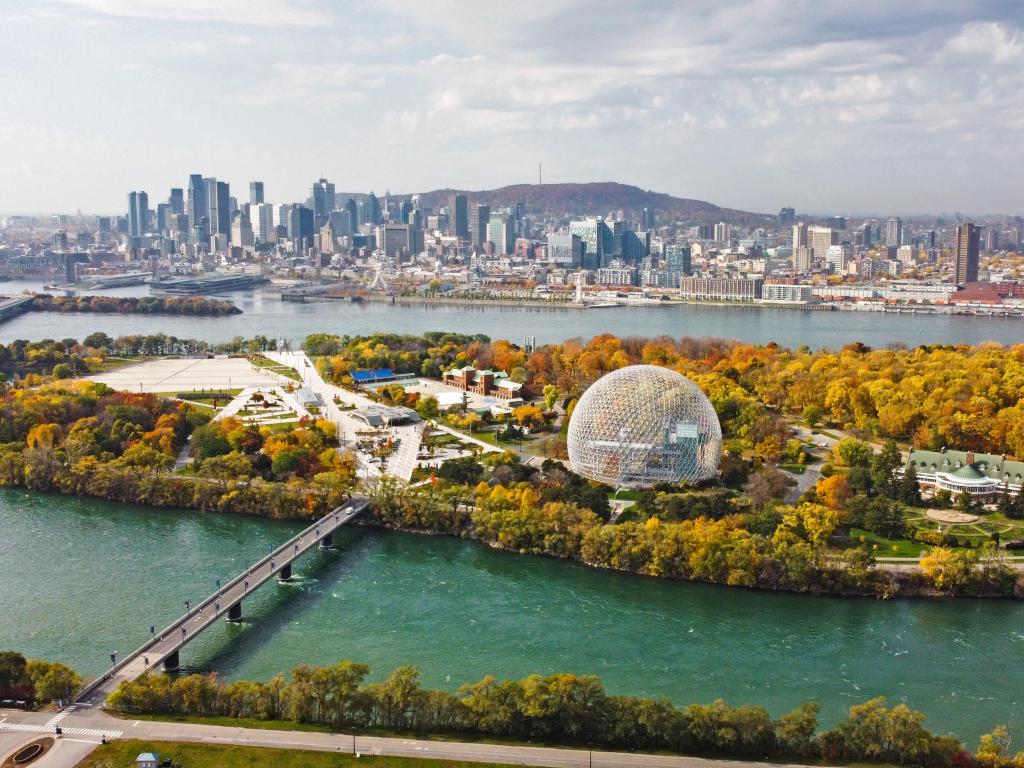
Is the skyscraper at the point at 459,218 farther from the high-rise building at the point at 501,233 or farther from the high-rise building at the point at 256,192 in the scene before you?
the high-rise building at the point at 256,192

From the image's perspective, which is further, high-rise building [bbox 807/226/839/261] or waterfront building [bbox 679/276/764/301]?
high-rise building [bbox 807/226/839/261]

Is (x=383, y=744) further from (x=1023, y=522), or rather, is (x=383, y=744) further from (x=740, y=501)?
(x=1023, y=522)

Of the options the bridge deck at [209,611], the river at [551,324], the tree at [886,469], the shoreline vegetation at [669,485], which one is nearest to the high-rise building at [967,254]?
the river at [551,324]

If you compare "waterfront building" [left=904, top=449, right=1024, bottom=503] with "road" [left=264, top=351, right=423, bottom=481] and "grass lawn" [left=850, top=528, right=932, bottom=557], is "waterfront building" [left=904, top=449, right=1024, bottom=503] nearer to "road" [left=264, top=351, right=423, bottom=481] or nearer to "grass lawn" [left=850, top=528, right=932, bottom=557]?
"grass lawn" [left=850, top=528, right=932, bottom=557]

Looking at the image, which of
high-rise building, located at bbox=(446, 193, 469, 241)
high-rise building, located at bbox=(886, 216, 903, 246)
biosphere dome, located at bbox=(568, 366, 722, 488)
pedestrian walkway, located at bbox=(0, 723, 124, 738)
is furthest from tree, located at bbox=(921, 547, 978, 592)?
high-rise building, located at bbox=(886, 216, 903, 246)

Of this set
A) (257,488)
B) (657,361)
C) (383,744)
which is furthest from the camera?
(657,361)

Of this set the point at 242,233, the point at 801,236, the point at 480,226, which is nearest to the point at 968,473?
the point at 801,236

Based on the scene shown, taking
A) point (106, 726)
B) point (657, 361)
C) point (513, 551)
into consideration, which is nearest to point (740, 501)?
point (513, 551)

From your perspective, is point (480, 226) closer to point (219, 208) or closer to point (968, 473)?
point (219, 208)
